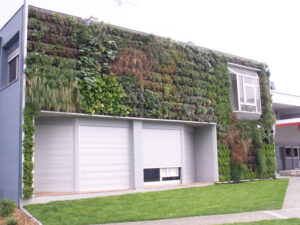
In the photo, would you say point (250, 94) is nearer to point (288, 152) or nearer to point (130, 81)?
point (130, 81)

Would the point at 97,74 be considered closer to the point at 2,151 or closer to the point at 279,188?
the point at 2,151

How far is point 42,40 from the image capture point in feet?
38.2

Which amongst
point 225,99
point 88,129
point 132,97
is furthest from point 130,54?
point 225,99

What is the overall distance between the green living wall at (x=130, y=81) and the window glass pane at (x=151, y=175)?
2.16 meters

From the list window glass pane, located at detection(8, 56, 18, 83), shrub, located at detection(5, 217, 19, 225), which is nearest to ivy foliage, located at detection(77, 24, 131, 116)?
window glass pane, located at detection(8, 56, 18, 83)

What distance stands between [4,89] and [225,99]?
376 inches

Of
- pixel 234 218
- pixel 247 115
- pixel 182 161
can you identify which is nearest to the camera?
pixel 234 218

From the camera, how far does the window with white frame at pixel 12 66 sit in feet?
40.1

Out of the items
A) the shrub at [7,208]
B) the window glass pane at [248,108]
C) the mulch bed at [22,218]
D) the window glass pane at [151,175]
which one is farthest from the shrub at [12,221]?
the window glass pane at [248,108]

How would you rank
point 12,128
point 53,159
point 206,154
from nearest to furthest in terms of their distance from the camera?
point 12,128 → point 53,159 → point 206,154

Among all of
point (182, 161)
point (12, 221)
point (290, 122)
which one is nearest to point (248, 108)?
point (182, 161)

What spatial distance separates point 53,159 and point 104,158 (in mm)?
1797

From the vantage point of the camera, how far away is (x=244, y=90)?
Answer: 17.5m

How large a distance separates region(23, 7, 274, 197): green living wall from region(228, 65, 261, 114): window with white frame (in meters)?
0.51
